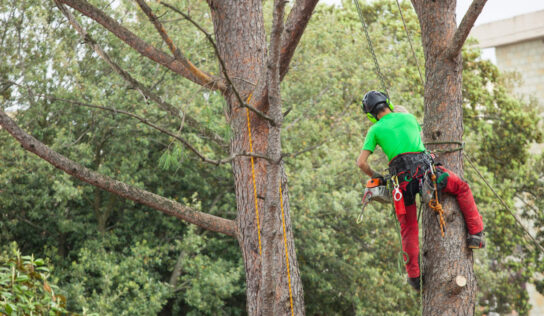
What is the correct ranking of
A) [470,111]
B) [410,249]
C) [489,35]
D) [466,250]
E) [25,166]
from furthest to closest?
[489,35], [470,111], [25,166], [410,249], [466,250]

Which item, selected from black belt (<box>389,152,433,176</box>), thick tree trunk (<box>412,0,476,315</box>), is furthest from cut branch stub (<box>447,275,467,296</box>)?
black belt (<box>389,152,433,176</box>)

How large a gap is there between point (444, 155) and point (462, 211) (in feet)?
1.18

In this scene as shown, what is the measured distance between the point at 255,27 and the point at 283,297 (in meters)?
1.73

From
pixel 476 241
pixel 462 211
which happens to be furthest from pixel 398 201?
pixel 476 241

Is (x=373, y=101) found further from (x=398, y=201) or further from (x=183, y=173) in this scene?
(x=183, y=173)

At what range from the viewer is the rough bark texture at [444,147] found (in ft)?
10.8

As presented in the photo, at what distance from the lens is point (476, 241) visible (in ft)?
10.9

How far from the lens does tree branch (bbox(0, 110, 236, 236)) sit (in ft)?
11.1

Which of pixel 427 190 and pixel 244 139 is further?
pixel 244 139

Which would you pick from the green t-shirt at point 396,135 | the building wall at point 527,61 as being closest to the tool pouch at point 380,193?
the green t-shirt at point 396,135

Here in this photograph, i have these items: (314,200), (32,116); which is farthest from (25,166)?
(314,200)

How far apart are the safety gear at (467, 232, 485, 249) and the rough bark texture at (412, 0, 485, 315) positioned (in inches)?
1.4

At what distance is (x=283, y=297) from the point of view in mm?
3469

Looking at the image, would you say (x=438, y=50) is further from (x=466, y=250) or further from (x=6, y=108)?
(x=6, y=108)
